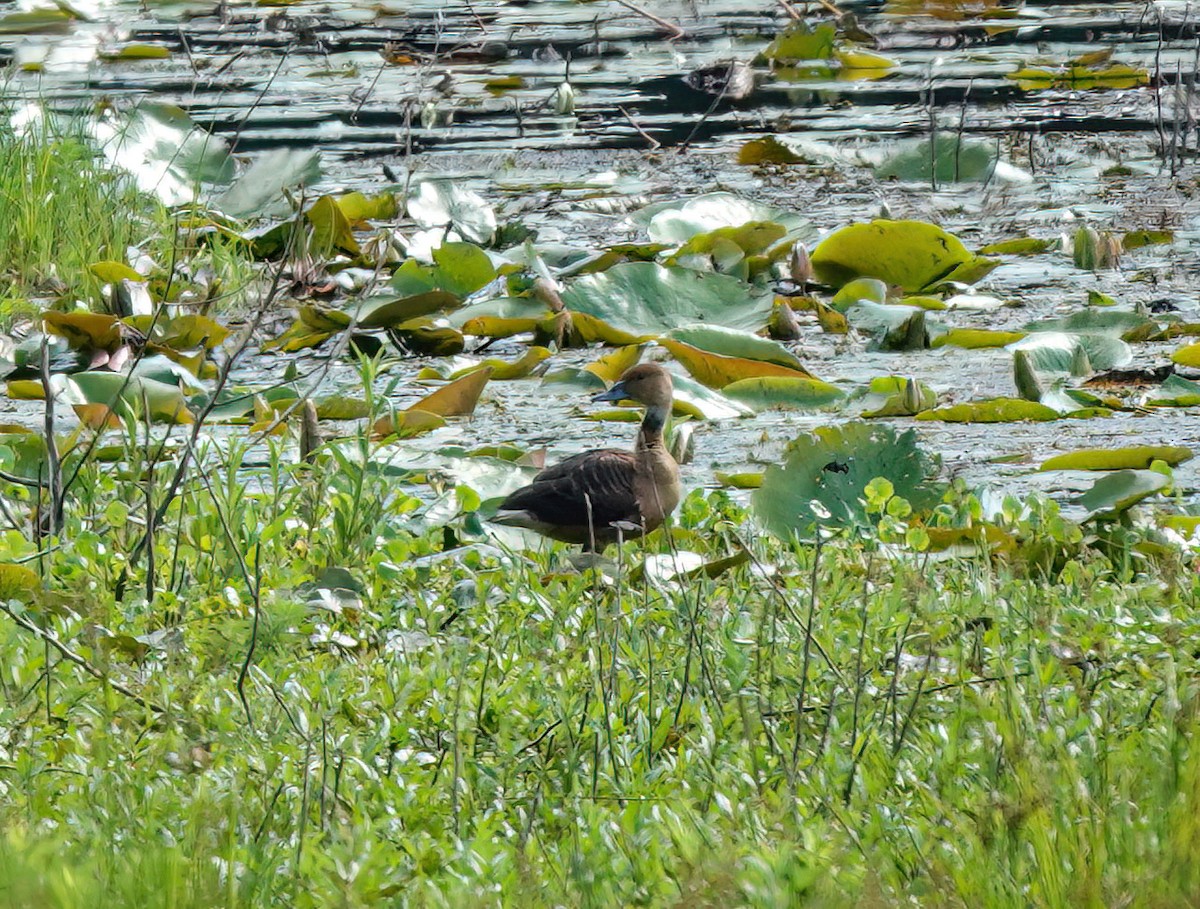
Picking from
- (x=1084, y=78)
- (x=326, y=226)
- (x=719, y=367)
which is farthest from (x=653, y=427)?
(x=1084, y=78)

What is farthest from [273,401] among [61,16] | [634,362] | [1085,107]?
[61,16]

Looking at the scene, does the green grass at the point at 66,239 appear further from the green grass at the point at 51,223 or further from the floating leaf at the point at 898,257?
the floating leaf at the point at 898,257

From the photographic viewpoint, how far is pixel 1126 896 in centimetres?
192

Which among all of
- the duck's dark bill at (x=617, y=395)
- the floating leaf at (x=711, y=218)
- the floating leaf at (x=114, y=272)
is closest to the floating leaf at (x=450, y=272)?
the floating leaf at (x=711, y=218)

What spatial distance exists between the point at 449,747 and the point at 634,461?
131 centimetres

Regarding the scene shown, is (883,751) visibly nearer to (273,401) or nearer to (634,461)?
(634,461)

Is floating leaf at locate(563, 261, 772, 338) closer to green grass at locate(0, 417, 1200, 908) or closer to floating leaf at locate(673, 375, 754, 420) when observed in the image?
floating leaf at locate(673, 375, 754, 420)

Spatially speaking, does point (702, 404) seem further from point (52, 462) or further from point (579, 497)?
point (52, 462)

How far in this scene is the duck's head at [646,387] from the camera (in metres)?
4.42

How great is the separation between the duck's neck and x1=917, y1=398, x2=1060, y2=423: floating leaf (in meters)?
0.91

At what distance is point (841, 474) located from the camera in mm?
4176

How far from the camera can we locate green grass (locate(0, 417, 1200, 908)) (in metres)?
2.10

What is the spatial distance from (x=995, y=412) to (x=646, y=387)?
43.3 inches

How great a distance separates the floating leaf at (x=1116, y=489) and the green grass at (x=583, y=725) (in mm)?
230
